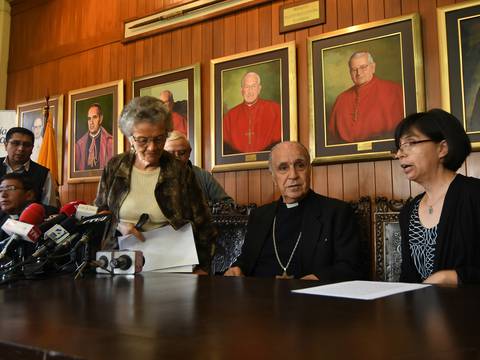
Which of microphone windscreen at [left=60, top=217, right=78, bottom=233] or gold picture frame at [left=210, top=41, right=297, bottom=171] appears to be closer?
microphone windscreen at [left=60, top=217, right=78, bottom=233]

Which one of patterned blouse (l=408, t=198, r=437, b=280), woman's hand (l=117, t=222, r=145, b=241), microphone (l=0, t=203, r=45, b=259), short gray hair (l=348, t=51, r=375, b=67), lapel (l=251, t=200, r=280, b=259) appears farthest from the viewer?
short gray hair (l=348, t=51, r=375, b=67)

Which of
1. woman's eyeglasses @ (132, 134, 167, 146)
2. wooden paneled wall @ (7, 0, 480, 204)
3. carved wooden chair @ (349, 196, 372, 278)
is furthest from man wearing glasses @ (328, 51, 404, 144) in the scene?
woman's eyeglasses @ (132, 134, 167, 146)

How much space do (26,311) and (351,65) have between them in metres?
3.35

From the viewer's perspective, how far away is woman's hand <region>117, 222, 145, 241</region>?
1.91 m

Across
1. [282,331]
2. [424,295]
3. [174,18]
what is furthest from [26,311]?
[174,18]

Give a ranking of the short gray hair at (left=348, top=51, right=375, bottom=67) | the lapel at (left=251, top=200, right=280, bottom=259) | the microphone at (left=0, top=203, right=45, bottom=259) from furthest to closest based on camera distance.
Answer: the short gray hair at (left=348, top=51, right=375, bottom=67)
the lapel at (left=251, top=200, right=280, bottom=259)
the microphone at (left=0, top=203, right=45, bottom=259)

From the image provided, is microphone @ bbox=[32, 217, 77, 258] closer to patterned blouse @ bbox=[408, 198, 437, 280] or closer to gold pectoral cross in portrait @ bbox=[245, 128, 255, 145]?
patterned blouse @ bbox=[408, 198, 437, 280]

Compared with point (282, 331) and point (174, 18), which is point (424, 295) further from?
point (174, 18)

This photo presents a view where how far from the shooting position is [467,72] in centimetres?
328

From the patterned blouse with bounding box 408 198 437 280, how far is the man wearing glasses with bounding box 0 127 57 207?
10.5 feet

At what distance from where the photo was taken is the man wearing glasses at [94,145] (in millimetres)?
5281

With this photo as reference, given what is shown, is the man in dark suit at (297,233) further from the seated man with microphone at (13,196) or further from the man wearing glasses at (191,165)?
the seated man with microphone at (13,196)

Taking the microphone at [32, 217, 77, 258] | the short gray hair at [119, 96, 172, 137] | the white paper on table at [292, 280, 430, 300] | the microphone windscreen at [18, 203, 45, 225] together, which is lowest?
the white paper on table at [292, 280, 430, 300]

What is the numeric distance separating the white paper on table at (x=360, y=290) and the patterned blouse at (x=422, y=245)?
0.80 metres
